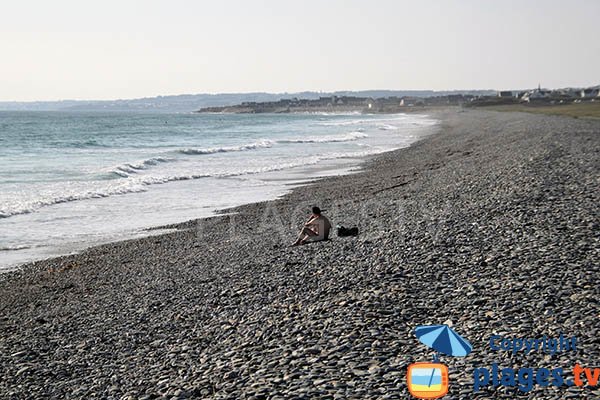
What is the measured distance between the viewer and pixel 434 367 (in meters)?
7.18

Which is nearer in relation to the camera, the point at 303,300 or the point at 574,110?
the point at 303,300

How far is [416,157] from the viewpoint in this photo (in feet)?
122

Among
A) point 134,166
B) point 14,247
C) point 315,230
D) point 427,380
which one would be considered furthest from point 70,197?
point 427,380

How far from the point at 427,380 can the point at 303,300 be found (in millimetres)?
3834

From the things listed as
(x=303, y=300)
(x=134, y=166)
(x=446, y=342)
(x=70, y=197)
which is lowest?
(x=134, y=166)

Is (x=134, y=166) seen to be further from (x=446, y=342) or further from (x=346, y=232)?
(x=446, y=342)

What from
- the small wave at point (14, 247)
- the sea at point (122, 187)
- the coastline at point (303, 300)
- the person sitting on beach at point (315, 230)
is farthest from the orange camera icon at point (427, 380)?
the small wave at point (14, 247)

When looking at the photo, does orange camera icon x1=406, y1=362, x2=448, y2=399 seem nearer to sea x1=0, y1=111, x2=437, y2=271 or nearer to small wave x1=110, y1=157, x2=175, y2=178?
sea x1=0, y1=111, x2=437, y2=271

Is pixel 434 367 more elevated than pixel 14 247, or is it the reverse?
pixel 434 367

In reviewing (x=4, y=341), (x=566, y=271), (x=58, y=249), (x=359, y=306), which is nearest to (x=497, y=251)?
(x=566, y=271)

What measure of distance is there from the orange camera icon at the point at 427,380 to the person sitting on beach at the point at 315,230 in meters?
7.69

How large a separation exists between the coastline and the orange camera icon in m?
0.16

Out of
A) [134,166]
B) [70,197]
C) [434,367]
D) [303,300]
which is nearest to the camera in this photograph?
[434,367]

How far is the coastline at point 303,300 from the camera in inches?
311
